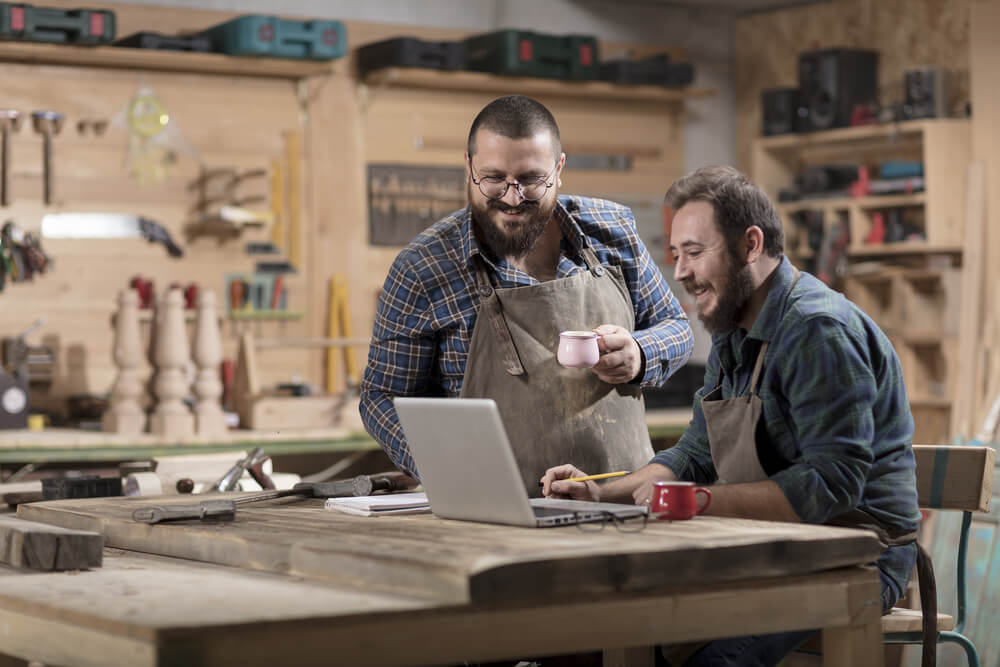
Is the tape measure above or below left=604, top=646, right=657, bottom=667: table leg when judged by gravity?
above

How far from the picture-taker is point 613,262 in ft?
11.1

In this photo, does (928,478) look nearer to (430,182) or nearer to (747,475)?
(747,475)

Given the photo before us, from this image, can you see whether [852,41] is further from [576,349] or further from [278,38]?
[576,349]

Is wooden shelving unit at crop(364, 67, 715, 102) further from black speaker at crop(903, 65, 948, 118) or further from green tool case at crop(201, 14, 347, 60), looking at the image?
black speaker at crop(903, 65, 948, 118)

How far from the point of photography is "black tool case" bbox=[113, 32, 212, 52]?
5836 millimetres

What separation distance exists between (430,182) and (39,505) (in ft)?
13.2

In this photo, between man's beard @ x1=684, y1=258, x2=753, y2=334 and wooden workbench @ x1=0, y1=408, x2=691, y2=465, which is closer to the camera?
man's beard @ x1=684, y1=258, x2=753, y2=334

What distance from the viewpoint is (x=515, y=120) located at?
9.85 ft

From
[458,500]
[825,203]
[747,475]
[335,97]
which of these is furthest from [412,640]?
[825,203]

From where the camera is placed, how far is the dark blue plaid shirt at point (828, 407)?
2.39m

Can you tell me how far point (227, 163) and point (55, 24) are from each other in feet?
3.35

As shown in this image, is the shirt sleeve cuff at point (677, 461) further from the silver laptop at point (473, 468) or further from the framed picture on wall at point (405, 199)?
the framed picture on wall at point (405, 199)

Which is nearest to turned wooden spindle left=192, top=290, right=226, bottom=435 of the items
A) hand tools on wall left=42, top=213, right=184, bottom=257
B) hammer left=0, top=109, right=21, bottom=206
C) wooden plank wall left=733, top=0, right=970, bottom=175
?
hand tools on wall left=42, top=213, right=184, bottom=257

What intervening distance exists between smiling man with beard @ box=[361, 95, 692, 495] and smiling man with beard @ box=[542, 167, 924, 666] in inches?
15.3
